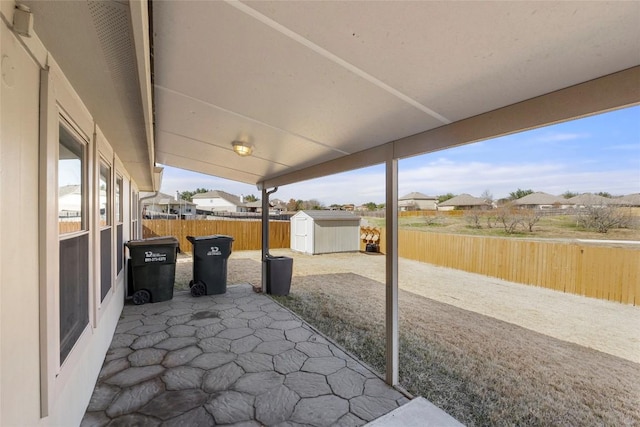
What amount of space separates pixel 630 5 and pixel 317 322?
441 centimetres

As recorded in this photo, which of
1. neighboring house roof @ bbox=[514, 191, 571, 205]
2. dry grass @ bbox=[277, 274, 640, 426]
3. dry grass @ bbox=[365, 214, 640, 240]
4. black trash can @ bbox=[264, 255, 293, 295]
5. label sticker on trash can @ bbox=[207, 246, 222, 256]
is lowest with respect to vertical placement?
dry grass @ bbox=[277, 274, 640, 426]

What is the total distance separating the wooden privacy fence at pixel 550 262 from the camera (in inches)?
228

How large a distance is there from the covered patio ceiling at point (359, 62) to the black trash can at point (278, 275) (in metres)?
3.82

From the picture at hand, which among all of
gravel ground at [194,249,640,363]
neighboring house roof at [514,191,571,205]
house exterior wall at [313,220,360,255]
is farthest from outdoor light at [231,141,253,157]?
house exterior wall at [313,220,360,255]

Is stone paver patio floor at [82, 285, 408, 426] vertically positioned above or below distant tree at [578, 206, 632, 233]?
below

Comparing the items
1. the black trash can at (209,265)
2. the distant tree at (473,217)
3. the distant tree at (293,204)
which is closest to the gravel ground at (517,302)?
the black trash can at (209,265)

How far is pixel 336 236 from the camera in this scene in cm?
1416

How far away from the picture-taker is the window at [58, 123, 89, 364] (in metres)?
1.80

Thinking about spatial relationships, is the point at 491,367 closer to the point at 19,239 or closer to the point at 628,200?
the point at 628,200

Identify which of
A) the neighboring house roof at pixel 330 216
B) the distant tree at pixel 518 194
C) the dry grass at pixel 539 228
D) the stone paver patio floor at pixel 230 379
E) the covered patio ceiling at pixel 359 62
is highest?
the covered patio ceiling at pixel 359 62

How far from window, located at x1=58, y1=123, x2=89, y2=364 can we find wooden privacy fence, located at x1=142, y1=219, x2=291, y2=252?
10.6m

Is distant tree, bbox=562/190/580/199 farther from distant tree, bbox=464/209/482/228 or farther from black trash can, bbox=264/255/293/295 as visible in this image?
black trash can, bbox=264/255/293/295

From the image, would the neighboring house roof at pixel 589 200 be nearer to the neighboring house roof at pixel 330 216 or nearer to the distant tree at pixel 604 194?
the distant tree at pixel 604 194

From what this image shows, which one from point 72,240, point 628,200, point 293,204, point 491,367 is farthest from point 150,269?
point 293,204
